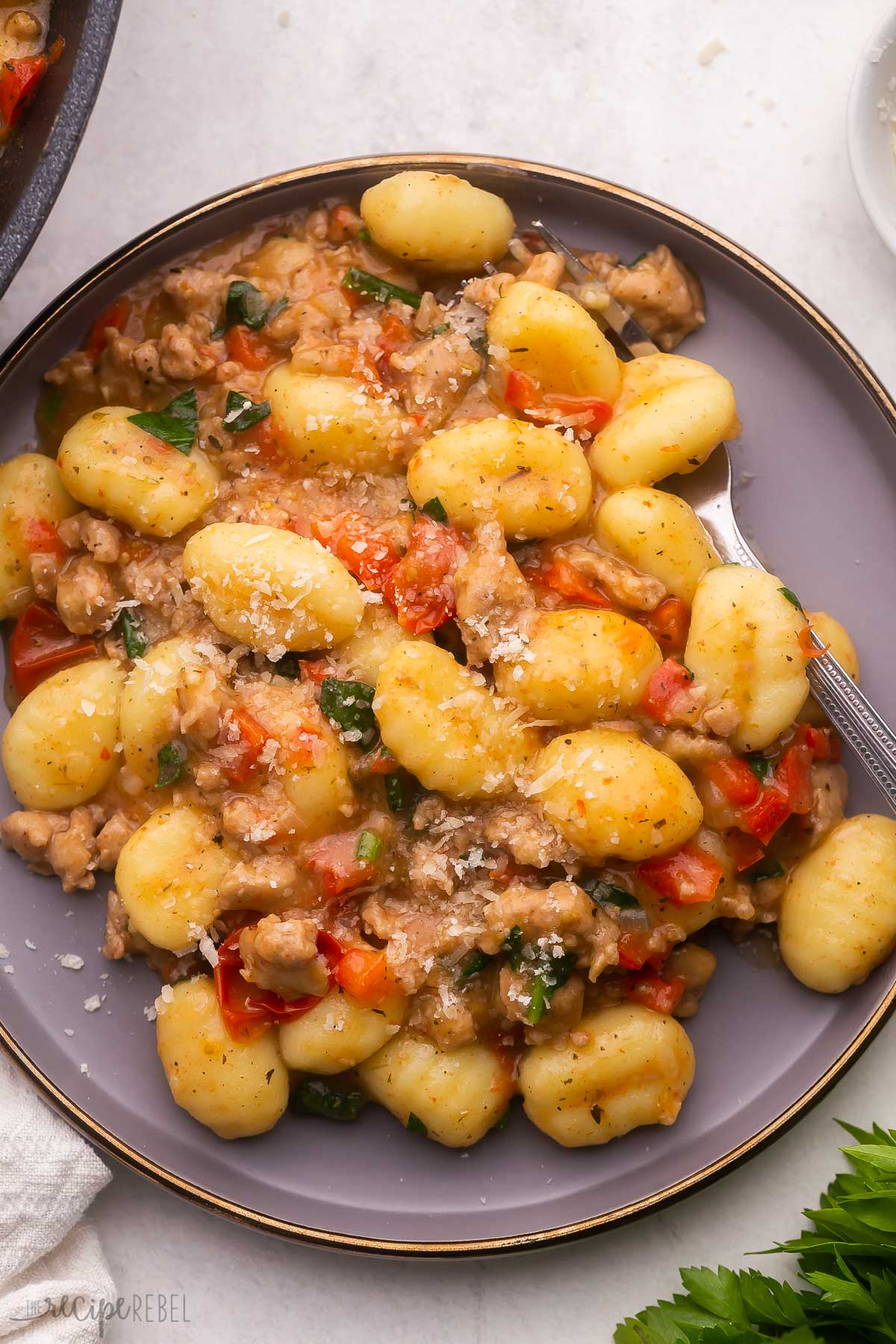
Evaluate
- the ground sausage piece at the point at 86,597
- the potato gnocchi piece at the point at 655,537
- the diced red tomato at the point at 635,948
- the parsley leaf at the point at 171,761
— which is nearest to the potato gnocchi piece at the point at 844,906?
the diced red tomato at the point at 635,948

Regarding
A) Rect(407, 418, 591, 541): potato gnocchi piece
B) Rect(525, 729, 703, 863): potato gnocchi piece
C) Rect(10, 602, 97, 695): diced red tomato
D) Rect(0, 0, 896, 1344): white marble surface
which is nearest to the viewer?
Rect(525, 729, 703, 863): potato gnocchi piece

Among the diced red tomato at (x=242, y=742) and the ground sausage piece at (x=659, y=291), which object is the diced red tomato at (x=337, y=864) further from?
the ground sausage piece at (x=659, y=291)

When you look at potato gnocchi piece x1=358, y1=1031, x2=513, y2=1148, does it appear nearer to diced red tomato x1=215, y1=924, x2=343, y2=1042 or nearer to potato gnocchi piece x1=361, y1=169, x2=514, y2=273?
diced red tomato x1=215, y1=924, x2=343, y2=1042

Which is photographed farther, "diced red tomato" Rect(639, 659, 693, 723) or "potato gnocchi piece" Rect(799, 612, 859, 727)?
"potato gnocchi piece" Rect(799, 612, 859, 727)

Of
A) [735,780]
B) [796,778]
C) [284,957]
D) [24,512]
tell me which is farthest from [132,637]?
[796,778]

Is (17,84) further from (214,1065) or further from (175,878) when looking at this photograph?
(214,1065)

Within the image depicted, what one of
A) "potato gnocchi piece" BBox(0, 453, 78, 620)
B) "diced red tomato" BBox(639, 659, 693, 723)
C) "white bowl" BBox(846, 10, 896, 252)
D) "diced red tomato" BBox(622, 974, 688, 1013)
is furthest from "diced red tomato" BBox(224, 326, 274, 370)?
"diced red tomato" BBox(622, 974, 688, 1013)

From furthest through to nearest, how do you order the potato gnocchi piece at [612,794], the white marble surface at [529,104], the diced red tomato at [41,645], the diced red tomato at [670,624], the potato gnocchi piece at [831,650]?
the white marble surface at [529,104] < the diced red tomato at [41,645] < the potato gnocchi piece at [831,650] < the diced red tomato at [670,624] < the potato gnocchi piece at [612,794]
